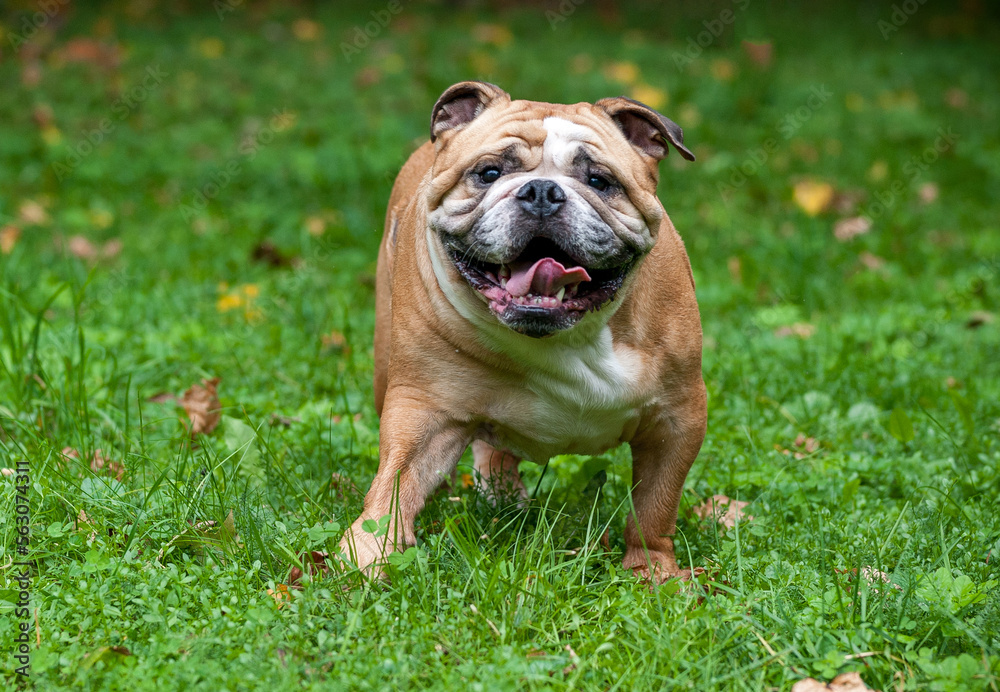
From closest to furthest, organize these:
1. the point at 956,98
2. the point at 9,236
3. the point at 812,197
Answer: the point at 9,236, the point at 812,197, the point at 956,98

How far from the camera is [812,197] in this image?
7863 millimetres

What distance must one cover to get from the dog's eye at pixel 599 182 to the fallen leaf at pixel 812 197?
4.87 meters

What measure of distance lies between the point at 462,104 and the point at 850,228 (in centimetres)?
480

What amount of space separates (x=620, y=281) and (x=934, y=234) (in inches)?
208

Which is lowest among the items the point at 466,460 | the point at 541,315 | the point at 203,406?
the point at 466,460

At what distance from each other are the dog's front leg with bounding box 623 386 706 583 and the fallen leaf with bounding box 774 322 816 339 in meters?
2.44

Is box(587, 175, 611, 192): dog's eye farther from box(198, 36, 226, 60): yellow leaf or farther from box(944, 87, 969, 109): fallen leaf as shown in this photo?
box(198, 36, 226, 60): yellow leaf

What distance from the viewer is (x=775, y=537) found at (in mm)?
3443

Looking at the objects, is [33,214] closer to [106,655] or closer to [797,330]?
[797,330]

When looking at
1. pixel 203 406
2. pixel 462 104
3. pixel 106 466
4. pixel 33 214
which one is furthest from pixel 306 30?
pixel 106 466

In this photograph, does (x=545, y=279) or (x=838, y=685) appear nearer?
(x=838, y=685)

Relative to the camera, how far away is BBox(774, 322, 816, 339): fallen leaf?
576cm

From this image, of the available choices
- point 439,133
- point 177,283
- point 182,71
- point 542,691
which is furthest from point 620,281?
point 182,71

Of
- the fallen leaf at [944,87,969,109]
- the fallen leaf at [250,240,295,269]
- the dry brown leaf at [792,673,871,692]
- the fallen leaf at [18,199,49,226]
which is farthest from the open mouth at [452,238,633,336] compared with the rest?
the fallen leaf at [944,87,969,109]
